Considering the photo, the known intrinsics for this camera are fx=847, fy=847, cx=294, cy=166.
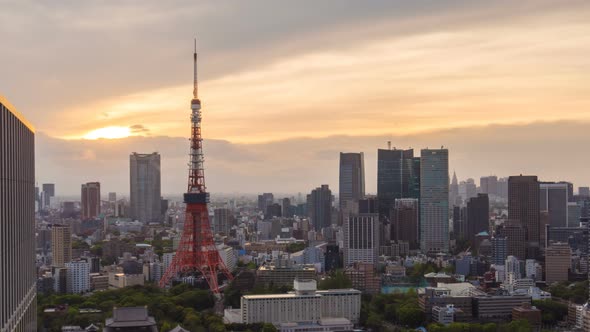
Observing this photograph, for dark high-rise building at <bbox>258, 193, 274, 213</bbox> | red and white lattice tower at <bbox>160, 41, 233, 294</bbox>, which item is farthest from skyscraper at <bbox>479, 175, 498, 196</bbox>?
red and white lattice tower at <bbox>160, 41, 233, 294</bbox>

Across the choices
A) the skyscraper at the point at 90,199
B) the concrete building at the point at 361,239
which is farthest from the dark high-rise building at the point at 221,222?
the concrete building at the point at 361,239

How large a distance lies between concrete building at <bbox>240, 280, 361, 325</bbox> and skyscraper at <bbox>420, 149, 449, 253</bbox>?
2218 cm

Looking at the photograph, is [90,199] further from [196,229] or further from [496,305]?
[496,305]

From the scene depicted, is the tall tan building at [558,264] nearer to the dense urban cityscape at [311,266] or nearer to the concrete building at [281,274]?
the dense urban cityscape at [311,266]

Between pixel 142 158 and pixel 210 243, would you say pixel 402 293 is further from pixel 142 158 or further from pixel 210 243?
pixel 142 158

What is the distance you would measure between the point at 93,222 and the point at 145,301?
36.7 metres

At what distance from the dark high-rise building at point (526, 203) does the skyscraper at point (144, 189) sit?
102ft

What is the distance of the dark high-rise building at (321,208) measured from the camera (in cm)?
5947

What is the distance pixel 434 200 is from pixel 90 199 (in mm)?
28076

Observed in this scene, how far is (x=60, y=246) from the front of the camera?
34.5 metres

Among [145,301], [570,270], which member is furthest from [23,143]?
[570,270]

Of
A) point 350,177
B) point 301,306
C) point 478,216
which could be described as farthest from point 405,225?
point 301,306

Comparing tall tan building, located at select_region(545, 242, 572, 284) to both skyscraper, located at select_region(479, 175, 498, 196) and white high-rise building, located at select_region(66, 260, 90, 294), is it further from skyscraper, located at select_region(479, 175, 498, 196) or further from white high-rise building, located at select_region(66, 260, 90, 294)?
skyscraper, located at select_region(479, 175, 498, 196)

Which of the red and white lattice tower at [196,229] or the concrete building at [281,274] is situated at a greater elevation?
the red and white lattice tower at [196,229]
